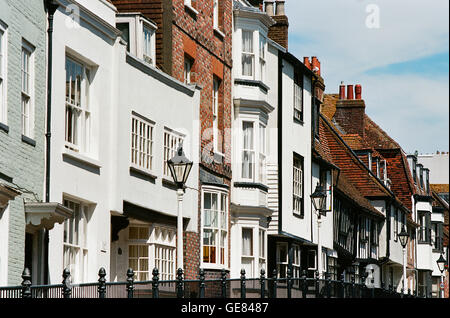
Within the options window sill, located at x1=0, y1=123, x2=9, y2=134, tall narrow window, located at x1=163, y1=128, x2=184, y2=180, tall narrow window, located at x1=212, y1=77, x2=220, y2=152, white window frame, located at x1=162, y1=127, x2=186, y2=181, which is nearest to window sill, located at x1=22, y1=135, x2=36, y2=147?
window sill, located at x1=0, y1=123, x2=9, y2=134

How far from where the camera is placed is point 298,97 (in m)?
41.5

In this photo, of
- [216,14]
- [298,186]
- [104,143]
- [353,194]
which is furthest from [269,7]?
[104,143]

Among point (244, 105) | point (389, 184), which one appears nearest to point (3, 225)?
point (244, 105)

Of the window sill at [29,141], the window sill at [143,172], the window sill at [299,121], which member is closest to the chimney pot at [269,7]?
the window sill at [299,121]

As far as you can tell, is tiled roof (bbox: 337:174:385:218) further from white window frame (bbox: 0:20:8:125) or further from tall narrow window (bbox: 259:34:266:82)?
white window frame (bbox: 0:20:8:125)

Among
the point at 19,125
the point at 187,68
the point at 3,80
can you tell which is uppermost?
the point at 187,68

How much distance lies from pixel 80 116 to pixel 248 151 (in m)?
12.1

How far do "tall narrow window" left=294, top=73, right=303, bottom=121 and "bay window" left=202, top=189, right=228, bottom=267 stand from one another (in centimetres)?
920

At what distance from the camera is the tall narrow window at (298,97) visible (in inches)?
1622

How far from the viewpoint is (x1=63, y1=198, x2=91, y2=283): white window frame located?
76.5ft

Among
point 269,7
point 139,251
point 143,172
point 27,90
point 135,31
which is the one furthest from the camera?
point 269,7

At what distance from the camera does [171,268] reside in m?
29.0

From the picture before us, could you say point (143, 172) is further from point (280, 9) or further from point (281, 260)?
point (280, 9)
